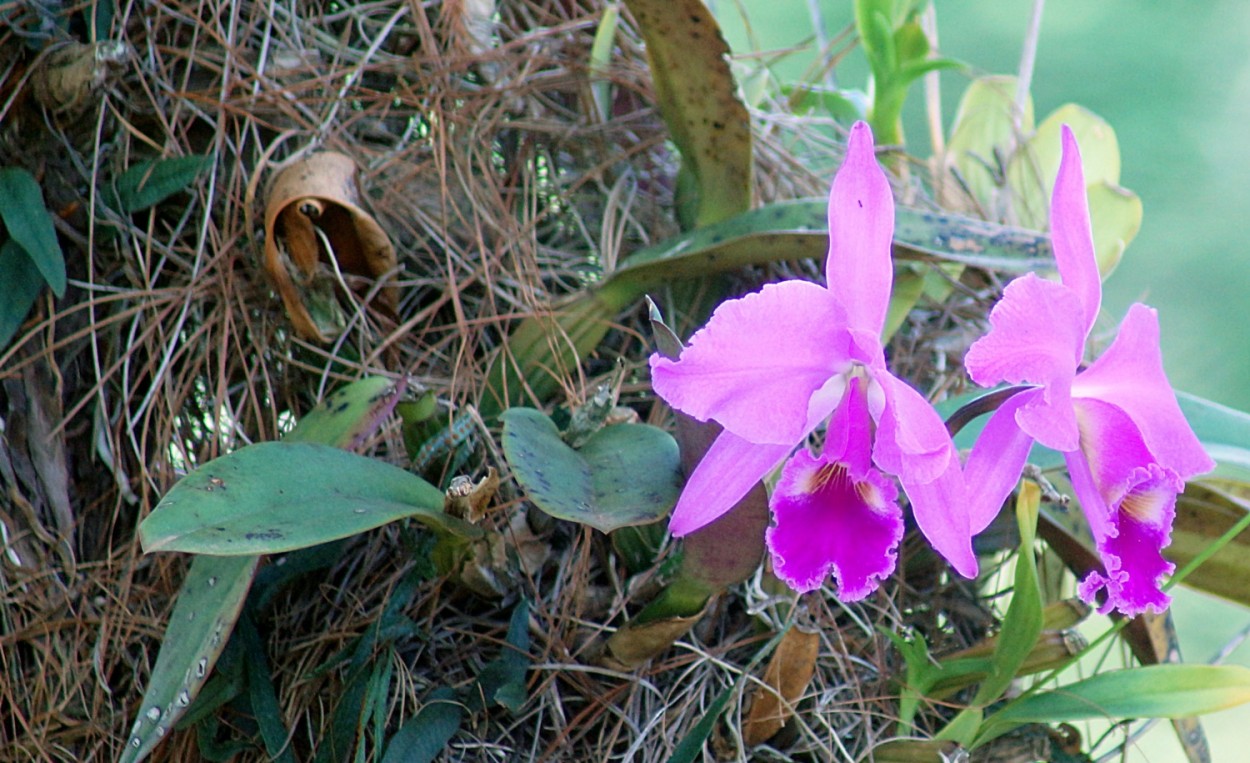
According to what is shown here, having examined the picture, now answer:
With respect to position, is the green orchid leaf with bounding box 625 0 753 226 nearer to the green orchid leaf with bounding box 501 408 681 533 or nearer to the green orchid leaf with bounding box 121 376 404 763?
the green orchid leaf with bounding box 501 408 681 533

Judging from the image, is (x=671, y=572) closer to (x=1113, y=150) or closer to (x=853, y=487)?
(x=853, y=487)

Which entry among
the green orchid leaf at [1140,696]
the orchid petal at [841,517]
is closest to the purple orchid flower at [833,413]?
the orchid petal at [841,517]

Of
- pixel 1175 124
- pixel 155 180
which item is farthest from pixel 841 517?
pixel 1175 124

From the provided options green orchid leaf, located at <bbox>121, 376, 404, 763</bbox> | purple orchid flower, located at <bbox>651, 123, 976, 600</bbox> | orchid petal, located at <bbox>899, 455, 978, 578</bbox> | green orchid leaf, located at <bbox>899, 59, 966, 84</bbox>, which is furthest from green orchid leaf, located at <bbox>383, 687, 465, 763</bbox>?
green orchid leaf, located at <bbox>899, 59, 966, 84</bbox>

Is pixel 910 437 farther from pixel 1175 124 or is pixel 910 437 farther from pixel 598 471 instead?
pixel 1175 124

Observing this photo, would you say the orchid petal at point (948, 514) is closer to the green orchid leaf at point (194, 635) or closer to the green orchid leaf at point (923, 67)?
the green orchid leaf at point (194, 635)
